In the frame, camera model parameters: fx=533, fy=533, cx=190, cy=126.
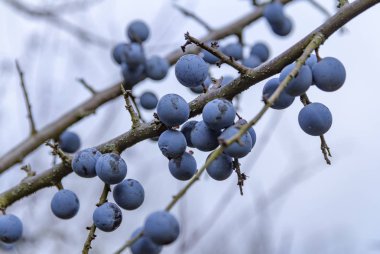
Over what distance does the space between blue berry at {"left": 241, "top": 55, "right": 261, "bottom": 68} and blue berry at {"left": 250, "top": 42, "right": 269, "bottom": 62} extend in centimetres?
3

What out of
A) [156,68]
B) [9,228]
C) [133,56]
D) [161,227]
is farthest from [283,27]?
[161,227]

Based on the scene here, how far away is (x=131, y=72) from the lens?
2742mm

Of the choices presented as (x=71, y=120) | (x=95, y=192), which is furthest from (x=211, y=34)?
(x=95, y=192)

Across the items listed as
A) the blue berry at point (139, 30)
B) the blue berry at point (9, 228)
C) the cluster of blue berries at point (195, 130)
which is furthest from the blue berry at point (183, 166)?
the blue berry at point (139, 30)

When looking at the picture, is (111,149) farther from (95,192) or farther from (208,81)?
(95,192)

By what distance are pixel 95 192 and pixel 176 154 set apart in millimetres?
6599

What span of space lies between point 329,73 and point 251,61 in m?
1.32

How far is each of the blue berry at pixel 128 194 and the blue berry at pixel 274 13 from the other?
152 centimetres

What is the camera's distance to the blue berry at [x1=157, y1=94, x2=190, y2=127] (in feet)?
4.90

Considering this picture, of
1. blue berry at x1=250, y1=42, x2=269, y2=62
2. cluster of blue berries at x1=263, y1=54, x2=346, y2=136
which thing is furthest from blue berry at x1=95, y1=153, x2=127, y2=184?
blue berry at x1=250, y1=42, x2=269, y2=62

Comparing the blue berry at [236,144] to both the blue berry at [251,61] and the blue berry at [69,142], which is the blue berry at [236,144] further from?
the blue berry at [69,142]

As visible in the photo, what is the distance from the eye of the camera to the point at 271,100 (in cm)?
115

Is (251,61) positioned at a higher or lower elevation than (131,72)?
higher

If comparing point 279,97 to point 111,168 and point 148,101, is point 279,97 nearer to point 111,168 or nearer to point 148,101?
point 111,168
